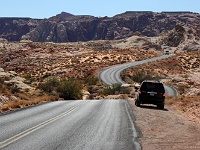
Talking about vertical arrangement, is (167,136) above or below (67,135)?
below

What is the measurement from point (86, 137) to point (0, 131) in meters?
3.31

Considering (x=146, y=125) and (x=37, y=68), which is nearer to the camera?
(x=146, y=125)

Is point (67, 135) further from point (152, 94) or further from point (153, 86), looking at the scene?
point (153, 86)

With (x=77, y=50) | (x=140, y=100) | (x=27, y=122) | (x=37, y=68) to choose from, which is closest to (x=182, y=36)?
(x=77, y=50)

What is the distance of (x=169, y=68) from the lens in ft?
334

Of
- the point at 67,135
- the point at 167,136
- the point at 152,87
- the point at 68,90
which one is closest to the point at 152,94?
the point at 152,87

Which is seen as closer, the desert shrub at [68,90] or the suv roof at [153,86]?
the suv roof at [153,86]

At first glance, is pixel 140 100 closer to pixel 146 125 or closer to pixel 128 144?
pixel 146 125

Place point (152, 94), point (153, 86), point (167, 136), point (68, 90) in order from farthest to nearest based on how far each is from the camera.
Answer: point (68, 90)
point (153, 86)
point (152, 94)
point (167, 136)

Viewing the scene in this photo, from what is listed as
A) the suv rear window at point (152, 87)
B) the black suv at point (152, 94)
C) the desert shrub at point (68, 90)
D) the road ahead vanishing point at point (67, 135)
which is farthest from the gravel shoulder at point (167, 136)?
the desert shrub at point (68, 90)

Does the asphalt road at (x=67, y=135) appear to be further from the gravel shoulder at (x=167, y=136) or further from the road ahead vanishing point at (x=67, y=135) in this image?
the gravel shoulder at (x=167, y=136)

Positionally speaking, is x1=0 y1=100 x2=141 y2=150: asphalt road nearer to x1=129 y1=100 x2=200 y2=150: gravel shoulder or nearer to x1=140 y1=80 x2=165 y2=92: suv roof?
x1=129 y1=100 x2=200 y2=150: gravel shoulder

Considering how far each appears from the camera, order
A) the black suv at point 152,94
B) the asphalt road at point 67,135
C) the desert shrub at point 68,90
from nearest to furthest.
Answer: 1. the asphalt road at point 67,135
2. the black suv at point 152,94
3. the desert shrub at point 68,90

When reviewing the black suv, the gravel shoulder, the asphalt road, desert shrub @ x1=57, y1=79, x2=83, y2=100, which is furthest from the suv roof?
desert shrub @ x1=57, y1=79, x2=83, y2=100
